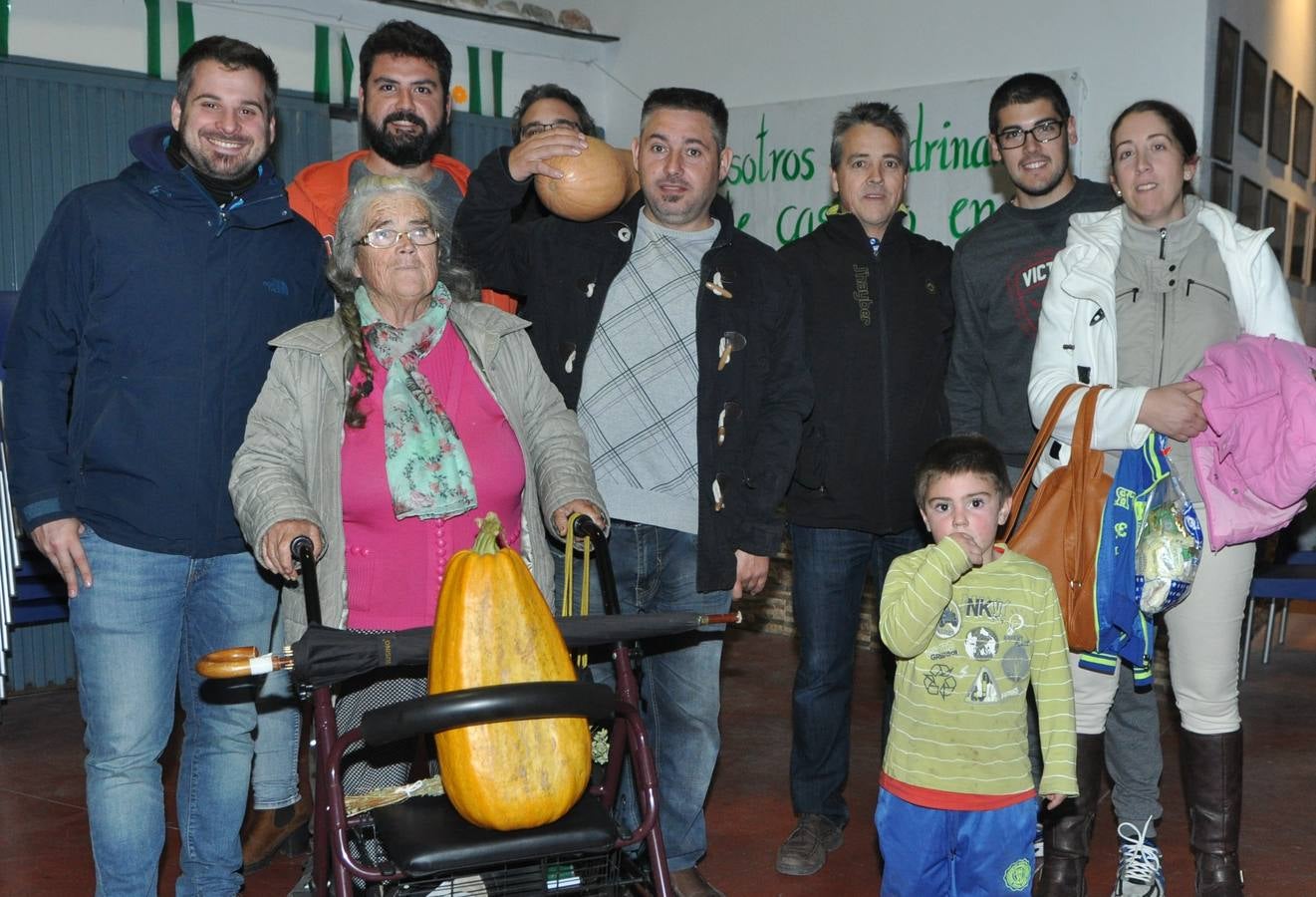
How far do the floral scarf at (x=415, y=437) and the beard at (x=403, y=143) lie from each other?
3.04 feet

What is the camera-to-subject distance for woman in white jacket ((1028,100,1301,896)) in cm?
318

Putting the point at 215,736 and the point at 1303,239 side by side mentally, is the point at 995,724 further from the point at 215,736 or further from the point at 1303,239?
the point at 1303,239

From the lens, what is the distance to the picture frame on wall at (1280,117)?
599 centimetres

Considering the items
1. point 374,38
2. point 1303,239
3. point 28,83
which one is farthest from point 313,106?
point 1303,239

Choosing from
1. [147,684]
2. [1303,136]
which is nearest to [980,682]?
[147,684]

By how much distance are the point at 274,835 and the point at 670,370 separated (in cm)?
185

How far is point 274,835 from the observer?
3828mm

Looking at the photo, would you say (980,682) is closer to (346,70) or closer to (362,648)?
(362,648)

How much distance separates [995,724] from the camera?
274 centimetres

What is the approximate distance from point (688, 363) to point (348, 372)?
2.89 ft

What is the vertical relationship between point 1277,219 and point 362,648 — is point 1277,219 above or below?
above

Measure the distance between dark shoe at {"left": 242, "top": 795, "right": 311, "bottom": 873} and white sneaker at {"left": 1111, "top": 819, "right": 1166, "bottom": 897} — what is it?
2262 mm

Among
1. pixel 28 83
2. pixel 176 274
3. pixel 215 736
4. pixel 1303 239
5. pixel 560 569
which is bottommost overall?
pixel 215 736

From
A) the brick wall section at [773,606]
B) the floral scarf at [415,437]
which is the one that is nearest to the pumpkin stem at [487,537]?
the floral scarf at [415,437]
